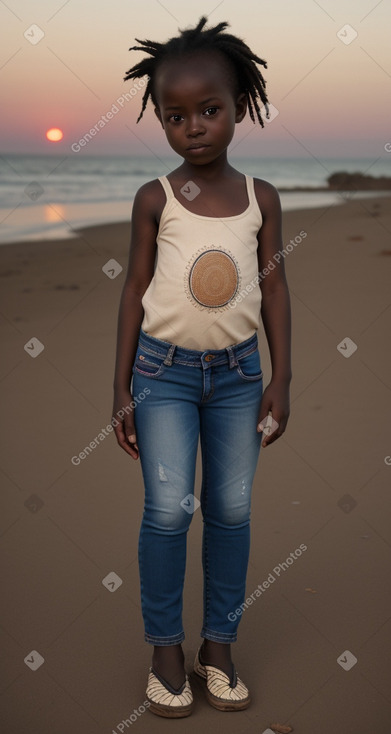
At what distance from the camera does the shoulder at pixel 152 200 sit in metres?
2.30

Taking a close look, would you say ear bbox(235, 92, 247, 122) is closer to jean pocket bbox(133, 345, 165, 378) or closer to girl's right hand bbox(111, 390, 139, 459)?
jean pocket bbox(133, 345, 165, 378)

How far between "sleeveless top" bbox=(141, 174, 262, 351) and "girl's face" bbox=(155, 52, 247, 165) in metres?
0.12

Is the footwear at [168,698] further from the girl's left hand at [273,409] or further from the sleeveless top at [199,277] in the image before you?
the sleeveless top at [199,277]

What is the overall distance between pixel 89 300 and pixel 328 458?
3455 millimetres

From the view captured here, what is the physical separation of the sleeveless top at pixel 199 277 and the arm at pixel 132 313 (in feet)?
0.16

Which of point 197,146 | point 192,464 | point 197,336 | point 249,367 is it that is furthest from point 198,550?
point 197,146

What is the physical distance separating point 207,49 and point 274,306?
700mm

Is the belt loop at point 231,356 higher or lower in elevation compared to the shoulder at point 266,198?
lower

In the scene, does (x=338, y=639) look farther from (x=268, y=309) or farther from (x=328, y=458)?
(x=328, y=458)

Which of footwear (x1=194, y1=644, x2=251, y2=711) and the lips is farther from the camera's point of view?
footwear (x1=194, y1=644, x2=251, y2=711)

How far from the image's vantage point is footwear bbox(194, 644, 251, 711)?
2.42 metres

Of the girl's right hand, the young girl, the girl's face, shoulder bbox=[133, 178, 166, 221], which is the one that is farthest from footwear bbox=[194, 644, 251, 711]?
the girl's face

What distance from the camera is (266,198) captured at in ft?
7.82

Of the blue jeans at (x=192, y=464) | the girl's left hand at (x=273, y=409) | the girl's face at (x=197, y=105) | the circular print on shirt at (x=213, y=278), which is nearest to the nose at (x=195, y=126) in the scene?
the girl's face at (x=197, y=105)
